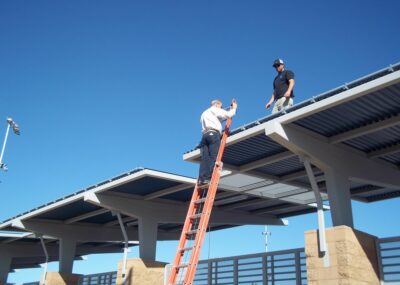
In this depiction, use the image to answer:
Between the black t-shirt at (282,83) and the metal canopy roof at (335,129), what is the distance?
4.67 ft

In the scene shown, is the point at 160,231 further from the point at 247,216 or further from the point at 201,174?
the point at 201,174

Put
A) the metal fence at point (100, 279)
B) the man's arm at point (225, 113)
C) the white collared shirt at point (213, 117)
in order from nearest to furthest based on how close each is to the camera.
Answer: the white collared shirt at point (213, 117) < the man's arm at point (225, 113) < the metal fence at point (100, 279)

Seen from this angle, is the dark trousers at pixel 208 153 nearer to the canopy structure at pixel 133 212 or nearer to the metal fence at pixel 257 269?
the metal fence at pixel 257 269

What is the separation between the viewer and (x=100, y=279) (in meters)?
24.3

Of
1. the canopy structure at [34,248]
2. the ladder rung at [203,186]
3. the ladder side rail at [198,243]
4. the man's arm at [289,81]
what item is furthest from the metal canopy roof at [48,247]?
the ladder side rail at [198,243]

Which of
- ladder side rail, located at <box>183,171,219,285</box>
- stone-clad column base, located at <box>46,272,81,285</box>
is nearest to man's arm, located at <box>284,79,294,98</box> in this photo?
ladder side rail, located at <box>183,171,219,285</box>

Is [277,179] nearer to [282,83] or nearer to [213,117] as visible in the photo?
[282,83]

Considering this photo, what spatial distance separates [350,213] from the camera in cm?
1282

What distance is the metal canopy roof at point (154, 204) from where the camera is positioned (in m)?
18.6

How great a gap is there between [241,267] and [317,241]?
541 cm

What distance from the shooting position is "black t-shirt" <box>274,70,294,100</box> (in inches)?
531

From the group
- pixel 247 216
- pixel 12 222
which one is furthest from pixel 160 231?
pixel 12 222

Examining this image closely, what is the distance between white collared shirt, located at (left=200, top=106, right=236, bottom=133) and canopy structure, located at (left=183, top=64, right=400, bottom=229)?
1365mm

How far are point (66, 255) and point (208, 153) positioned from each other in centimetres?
1824
